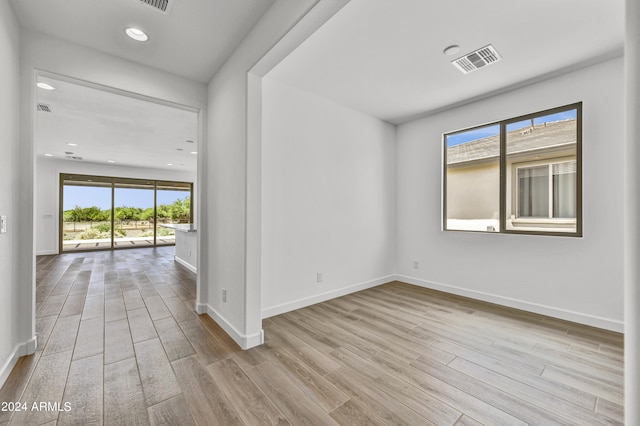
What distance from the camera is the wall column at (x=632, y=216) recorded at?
A: 734 mm

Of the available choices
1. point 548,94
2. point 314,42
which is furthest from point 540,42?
point 314,42

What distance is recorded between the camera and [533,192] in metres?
3.38

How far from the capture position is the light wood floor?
1.56 m

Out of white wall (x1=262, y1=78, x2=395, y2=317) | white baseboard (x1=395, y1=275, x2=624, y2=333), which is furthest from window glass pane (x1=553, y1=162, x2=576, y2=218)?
white wall (x1=262, y1=78, x2=395, y2=317)

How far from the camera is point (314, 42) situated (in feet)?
7.88

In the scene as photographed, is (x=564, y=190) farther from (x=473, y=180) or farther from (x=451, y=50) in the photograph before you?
(x=451, y=50)

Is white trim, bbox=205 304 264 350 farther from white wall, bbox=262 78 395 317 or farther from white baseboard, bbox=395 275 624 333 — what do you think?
white baseboard, bbox=395 275 624 333

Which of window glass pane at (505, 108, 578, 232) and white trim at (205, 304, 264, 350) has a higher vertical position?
window glass pane at (505, 108, 578, 232)

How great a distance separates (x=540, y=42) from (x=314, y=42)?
2.02 metres

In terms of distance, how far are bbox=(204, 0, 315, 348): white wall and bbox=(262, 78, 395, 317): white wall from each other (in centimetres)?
46

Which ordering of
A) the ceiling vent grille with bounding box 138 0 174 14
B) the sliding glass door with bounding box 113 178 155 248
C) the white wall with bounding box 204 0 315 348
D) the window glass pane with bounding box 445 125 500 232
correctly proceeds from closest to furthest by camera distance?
the ceiling vent grille with bounding box 138 0 174 14 → the white wall with bounding box 204 0 315 348 → the window glass pane with bounding box 445 125 500 232 → the sliding glass door with bounding box 113 178 155 248

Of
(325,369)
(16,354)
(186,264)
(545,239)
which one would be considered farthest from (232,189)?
(186,264)

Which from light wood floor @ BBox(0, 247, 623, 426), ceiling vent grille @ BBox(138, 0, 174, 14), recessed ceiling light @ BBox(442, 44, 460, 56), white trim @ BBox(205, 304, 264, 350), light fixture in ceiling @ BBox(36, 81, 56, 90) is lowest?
light wood floor @ BBox(0, 247, 623, 426)

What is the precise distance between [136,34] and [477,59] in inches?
123
